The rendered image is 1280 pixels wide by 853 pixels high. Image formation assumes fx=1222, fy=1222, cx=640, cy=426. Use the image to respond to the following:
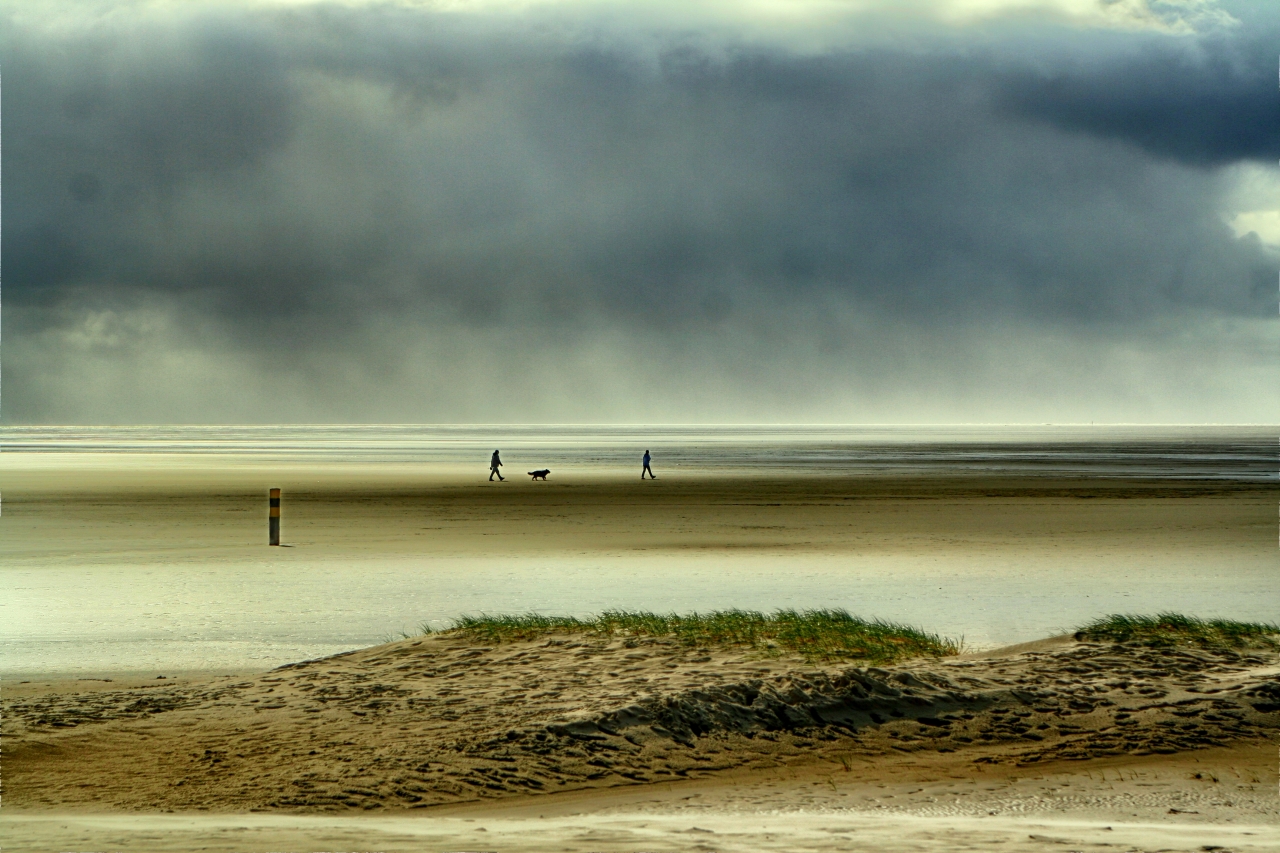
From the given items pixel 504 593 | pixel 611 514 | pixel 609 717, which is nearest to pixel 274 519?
pixel 504 593

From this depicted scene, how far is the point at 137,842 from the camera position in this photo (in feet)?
20.6

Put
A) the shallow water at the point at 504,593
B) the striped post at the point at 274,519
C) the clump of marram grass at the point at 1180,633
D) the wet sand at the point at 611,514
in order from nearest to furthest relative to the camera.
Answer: the clump of marram grass at the point at 1180,633, the shallow water at the point at 504,593, the striped post at the point at 274,519, the wet sand at the point at 611,514

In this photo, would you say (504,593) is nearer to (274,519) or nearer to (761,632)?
(761,632)

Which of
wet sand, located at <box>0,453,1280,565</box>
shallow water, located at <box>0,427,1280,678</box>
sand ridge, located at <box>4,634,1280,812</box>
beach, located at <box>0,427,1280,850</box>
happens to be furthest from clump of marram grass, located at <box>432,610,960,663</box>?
wet sand, located at <box>0,453,1280,565</box>

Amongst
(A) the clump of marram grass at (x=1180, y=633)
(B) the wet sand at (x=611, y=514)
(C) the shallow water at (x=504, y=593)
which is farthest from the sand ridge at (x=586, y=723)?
(B) the wet sand at (x=611, y=514)

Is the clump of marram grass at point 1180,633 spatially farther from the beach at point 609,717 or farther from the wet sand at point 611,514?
the wet sand at point 611,514

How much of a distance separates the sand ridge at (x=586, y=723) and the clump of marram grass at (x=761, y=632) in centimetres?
61

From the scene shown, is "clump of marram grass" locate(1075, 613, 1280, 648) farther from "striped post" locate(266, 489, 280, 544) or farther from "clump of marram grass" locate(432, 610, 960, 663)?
"striped post" locate(266, 489, 280, 544)

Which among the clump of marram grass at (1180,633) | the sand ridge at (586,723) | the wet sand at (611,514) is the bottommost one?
the sand ridge at (586,723)

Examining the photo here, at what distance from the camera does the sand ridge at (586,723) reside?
8.00 m

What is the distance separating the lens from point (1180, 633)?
A: 12.0 meters

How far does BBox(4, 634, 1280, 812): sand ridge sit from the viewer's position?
8.00 m

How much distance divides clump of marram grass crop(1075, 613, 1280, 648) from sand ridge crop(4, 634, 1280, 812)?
13.5 inches

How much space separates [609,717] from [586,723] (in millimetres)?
191
